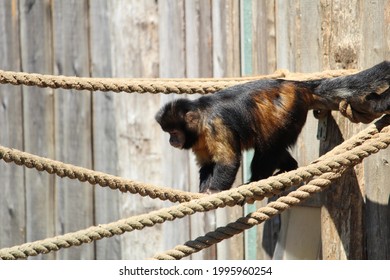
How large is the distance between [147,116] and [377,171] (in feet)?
7.37

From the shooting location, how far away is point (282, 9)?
16.4 ft

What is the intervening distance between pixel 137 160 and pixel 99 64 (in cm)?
79

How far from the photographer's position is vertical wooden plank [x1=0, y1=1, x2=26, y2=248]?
6812mm

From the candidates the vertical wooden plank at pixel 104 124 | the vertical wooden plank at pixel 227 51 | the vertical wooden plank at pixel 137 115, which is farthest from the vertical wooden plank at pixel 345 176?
the vertical wooden plank at pixel 104 124

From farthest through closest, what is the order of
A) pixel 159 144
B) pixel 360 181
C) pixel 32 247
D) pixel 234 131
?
pixel 159 144
pixel 234 131
pixel 360 181
pixel 32 247

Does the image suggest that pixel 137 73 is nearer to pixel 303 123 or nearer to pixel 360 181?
pixel 303 123

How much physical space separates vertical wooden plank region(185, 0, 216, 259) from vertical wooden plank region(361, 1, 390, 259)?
161 centimetres

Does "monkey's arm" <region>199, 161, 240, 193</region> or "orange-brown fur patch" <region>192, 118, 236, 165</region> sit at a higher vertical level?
"orange-brown fur patch" <region>192, 118, 236, 165</region>

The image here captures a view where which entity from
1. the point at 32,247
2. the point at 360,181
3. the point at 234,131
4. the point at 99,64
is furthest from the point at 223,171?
the point at 99,64

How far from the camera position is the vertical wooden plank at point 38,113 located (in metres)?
6.64

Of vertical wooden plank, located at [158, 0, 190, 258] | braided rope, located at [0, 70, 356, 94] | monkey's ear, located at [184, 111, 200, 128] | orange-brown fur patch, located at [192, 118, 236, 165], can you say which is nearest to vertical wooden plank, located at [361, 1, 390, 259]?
braided rope, located at [0, 70, 356, 94]

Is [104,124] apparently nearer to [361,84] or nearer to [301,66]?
[301,66]

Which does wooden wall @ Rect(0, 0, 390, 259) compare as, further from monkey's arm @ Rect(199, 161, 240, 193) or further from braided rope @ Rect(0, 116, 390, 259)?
braided rope @ Rect(0, 116, 390, 259)

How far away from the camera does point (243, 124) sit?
4.79 meters
